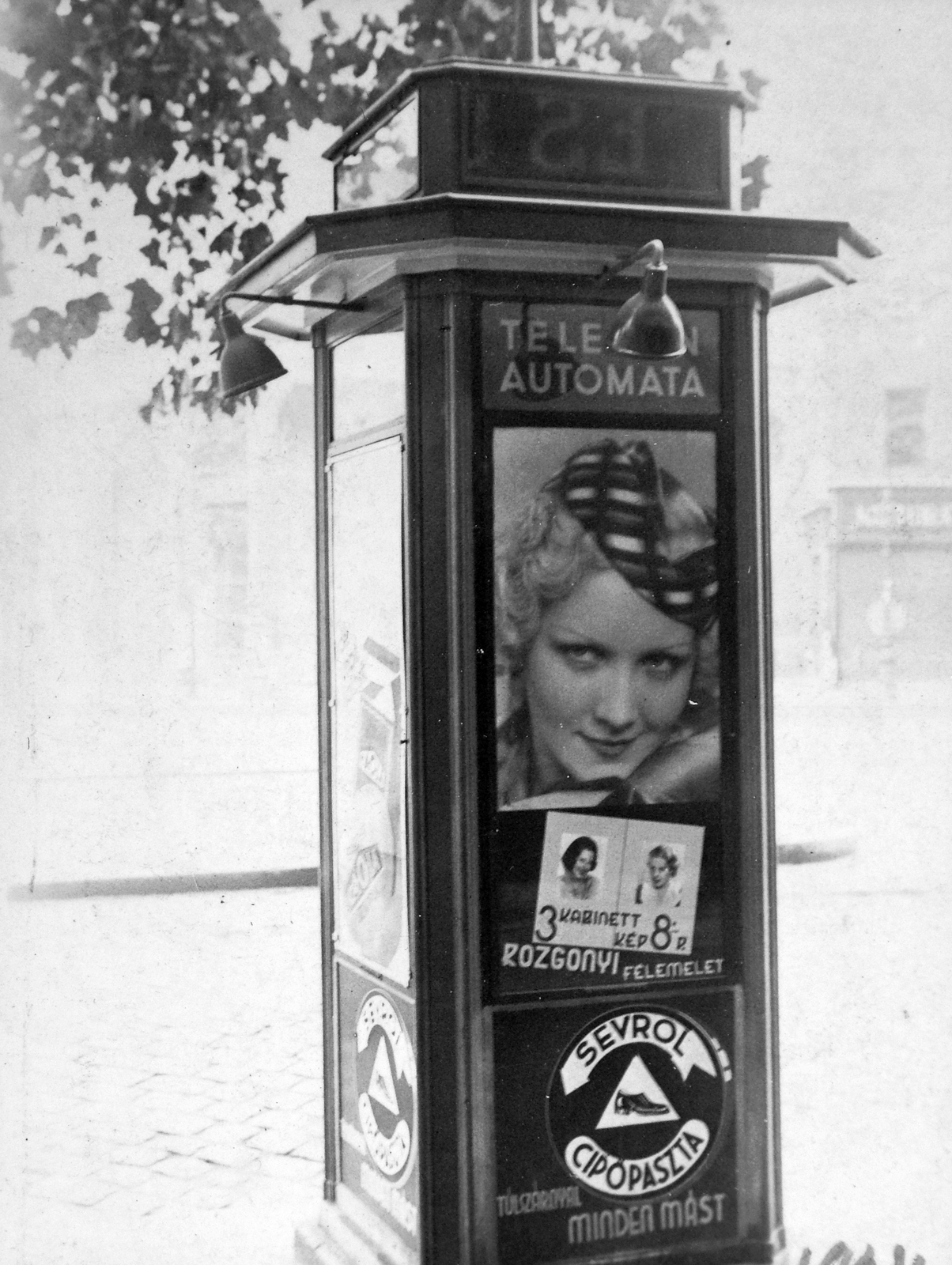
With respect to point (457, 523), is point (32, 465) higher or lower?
higher

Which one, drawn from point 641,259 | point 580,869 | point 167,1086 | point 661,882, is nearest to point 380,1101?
point 580,869

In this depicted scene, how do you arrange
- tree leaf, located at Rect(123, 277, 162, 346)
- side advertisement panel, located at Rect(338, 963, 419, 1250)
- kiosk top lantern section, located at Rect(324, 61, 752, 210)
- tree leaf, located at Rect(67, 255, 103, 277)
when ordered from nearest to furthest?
1. kiosk top lantern section, located at Rect(324, 61, 752, 210)
2. side advertisement panel, located at Rect(338, 963, 419, 1250)
3. tree leaf, located at Rect(67, 255, 103, 277)
4. tree leaf, located at Rect(123, 277, 162, 346)

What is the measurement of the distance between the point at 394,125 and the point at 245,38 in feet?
6.83

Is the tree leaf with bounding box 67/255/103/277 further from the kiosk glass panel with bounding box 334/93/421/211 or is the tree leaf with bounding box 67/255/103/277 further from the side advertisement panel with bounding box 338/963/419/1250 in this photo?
the side advertisement panel with bounding box 338/963/419/1250

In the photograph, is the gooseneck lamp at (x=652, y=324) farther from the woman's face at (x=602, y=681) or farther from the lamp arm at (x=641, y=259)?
the woman's face at (x=602, y=681)

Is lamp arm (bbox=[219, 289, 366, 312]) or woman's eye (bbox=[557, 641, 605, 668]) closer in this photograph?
woman's eye (bbox=[557, 641, 605, 668])

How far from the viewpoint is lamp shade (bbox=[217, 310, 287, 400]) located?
4266mm

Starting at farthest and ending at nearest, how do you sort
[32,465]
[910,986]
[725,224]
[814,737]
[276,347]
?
[814,737], [276,347], [910,986], [32,465], [725,224]

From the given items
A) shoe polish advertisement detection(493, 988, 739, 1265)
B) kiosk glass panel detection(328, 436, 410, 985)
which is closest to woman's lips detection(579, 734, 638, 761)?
kiosk glass panel detection(328, 436, 410, 985)

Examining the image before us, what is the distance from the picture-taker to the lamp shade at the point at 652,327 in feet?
11.6

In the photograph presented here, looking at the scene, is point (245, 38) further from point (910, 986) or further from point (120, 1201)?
point (910, 986)

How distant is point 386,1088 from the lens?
4277mm

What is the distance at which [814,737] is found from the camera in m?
17.9

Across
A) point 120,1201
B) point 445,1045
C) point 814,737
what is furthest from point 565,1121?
point 814,737
